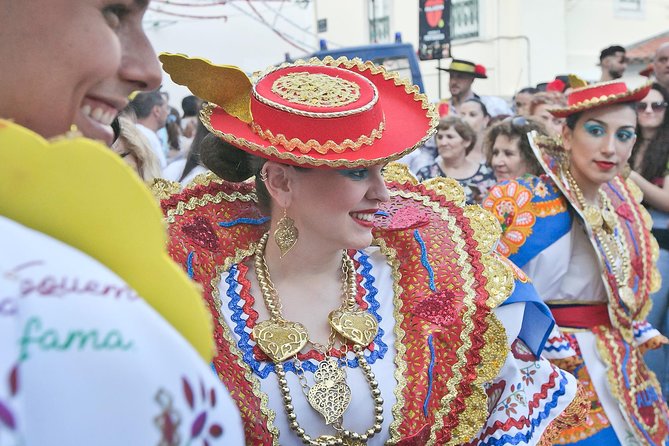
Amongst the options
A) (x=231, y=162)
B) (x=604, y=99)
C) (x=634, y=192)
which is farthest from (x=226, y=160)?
(x=634, y=192)

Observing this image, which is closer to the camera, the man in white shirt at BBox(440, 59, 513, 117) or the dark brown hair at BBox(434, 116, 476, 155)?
the dark brown hair at BBox(434, 116, 476, 155)

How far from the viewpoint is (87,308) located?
711 mm

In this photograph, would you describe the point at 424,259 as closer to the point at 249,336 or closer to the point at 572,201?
the point at 249,336

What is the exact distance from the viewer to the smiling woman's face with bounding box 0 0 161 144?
889 mm

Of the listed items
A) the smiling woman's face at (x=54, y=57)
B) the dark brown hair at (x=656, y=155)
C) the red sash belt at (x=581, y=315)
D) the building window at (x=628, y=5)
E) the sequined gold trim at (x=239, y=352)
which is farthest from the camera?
the building window at (x=628, y=5)

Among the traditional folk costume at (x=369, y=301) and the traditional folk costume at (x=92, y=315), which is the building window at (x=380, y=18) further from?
the traditional folk costume at (x=92, y=315)

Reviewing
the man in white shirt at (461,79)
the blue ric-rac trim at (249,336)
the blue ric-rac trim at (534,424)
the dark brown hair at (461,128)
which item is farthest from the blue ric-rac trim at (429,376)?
the man in white shirt at (461,79)

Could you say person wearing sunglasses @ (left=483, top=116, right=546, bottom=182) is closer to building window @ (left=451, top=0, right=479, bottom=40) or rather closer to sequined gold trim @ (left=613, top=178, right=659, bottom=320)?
sequined gold trim @ (left=613, top=178, right=659, bottom=320)

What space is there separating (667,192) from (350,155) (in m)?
3.56

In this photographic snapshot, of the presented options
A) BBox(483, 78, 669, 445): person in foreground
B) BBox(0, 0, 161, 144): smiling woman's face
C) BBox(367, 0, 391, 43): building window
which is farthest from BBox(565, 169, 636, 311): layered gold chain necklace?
BBox(367, 0, 391, 43): building window

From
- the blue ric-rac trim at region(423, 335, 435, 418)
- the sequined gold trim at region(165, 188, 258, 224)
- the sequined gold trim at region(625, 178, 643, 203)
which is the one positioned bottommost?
the sequined gold trim at region(625, 178, 643, 203)

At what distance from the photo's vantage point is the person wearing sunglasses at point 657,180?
4.96 metres

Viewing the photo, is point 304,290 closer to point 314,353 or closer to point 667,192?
point 314,353

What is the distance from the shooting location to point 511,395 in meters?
2.39
